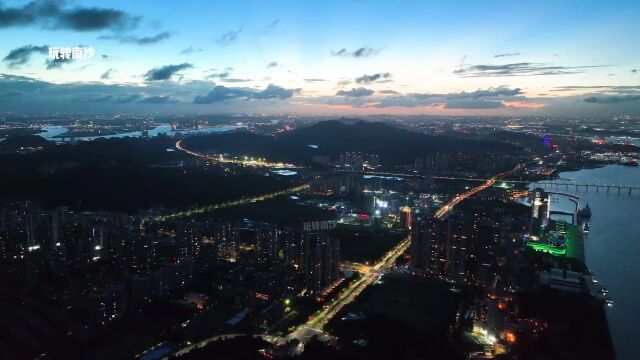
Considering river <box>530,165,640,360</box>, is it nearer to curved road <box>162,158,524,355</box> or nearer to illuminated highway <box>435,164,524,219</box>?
illuminated highway <box>435,164,524,219</box>

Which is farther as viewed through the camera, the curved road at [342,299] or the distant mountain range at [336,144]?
the distant mountain range at [336,144]

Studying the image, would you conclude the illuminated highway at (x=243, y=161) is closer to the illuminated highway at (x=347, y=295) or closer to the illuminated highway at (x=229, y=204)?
the illuminated highway at (x=229, y=204)

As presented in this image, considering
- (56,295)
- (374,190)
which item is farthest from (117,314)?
(374,190)

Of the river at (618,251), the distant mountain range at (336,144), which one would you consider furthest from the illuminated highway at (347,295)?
the distant mountain range at (336,144)

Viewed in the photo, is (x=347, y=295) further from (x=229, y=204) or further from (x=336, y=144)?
(x=336, y=144)

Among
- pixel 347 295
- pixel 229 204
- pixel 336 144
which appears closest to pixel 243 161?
pixel 336 144
